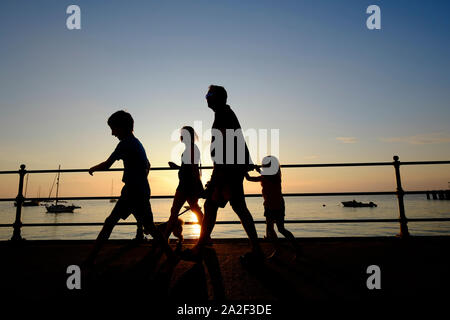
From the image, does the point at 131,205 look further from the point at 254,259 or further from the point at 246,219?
the point at 254,259

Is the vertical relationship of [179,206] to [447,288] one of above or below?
above

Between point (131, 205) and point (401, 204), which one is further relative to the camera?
point (401, 204)

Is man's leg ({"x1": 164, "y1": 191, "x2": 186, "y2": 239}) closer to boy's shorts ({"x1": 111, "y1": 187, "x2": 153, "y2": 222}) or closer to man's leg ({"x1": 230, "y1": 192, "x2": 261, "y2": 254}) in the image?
boy's shorts ({"x1": 111, "y1": 187, "x2": 153, "y2": 222})

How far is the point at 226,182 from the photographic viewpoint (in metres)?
2.98

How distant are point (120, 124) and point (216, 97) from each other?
3.96ft

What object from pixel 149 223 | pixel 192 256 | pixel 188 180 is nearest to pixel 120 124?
pixel 188 180

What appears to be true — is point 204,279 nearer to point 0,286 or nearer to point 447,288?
point 0,286

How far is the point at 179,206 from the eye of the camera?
12.2ft

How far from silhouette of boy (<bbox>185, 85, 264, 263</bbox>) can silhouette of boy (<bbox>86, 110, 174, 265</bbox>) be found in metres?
0.71

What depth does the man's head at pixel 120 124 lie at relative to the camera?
10.6 ft

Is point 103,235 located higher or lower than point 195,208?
lower
